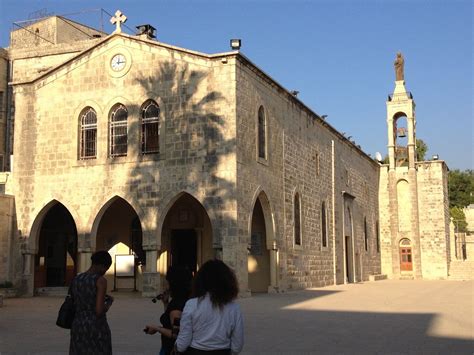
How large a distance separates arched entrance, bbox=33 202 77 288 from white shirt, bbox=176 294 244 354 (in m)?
18.1

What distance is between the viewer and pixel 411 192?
35.5 meters

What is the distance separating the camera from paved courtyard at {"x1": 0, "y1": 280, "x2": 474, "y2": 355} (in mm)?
8234

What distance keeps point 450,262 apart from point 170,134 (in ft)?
79.0

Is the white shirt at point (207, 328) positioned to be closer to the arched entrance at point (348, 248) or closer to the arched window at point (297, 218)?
the arched window at point (297, 218)

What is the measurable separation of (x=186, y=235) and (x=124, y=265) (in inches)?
98.2

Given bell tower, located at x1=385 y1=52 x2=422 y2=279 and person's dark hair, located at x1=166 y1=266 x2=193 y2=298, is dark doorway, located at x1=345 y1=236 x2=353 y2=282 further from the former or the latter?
person's dark hair, located at x1=166 y1=266 x2=193 y2=298

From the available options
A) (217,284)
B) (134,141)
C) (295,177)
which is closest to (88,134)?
(134,141)

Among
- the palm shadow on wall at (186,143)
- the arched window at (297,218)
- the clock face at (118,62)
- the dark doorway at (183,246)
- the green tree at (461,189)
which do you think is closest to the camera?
the palm shadow on wall at (186,143)

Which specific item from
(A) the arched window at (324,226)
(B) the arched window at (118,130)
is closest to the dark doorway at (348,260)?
(A) the arched window at (324,226)

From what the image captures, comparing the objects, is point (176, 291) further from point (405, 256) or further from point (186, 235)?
point (405, 256)

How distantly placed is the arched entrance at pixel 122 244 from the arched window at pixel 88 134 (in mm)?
2195

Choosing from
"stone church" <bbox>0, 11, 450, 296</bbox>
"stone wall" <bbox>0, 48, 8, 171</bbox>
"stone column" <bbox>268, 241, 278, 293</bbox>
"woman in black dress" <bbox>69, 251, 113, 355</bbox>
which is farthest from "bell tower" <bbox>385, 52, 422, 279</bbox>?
"woman in black dress" <bbox>69, 251, 113, 355</bbox>

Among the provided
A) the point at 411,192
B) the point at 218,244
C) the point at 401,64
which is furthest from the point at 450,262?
the point at 218,244

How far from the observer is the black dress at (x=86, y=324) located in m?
4.89
